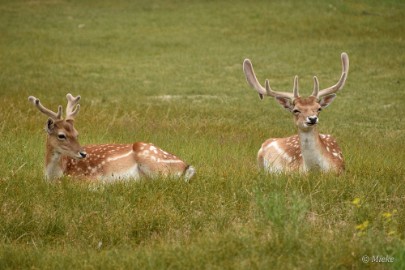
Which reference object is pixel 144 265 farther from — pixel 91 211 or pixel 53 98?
pixel 53 98

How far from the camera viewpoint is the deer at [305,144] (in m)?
8.57

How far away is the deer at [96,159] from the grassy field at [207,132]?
1.01 ft

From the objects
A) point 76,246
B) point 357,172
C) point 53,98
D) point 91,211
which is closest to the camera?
point 76,246

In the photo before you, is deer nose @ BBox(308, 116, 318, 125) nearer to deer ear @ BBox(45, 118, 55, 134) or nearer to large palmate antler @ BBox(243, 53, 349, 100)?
large palmate antler @ BBox(243, 53, 349, 100)

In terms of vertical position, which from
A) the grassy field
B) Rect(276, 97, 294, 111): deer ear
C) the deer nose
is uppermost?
Rect(276, 97, 294, 111): deer ear

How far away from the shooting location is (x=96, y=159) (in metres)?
8.66

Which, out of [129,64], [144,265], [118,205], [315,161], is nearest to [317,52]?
[129,64]

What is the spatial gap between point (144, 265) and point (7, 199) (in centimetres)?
208

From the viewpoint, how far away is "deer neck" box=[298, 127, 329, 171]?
862 centimetres

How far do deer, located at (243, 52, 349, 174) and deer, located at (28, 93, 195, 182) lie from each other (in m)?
1.13

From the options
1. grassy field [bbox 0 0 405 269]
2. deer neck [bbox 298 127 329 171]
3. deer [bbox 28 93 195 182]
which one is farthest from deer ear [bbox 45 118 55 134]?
deer neck [bbox 298 127 329 171]

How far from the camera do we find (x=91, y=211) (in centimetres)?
699

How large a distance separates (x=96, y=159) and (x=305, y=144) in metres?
2.15

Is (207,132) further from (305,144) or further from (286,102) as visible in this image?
(305,144)
